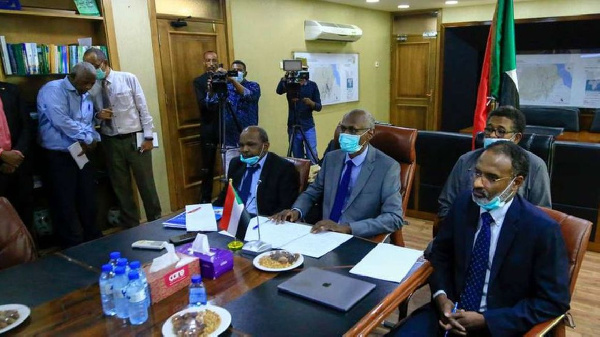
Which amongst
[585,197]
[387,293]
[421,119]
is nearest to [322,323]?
[387,293]

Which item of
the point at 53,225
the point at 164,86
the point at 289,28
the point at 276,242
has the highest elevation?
the point at 289,28

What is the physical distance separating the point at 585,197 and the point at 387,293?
247cm

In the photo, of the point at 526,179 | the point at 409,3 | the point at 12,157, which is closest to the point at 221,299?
the point at 526,179

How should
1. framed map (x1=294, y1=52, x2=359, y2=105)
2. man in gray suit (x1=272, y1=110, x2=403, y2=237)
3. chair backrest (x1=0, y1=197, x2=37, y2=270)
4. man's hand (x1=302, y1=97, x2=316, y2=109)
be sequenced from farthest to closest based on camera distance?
framed map (x1=294, y1=52, x2=359, y2=105) → man's hand (x1=302, y1=97, x2=316, y2=109) → man in gray suit (x1=272, y1=110, x2=403, y2=237) → chair backrest (x1=0, y1=197, x2=37, y2=270)

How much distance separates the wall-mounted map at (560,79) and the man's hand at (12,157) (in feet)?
22.1

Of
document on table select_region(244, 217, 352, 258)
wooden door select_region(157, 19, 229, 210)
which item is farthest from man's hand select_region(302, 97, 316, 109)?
document on table select_region(244, 217, 352, 258)

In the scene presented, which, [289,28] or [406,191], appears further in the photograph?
[289,28]

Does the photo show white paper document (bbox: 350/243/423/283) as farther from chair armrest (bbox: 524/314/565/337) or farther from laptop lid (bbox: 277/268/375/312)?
chair armrest (bbox: 524/314/565/337)

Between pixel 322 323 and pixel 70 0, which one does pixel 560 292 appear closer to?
pixel 322 323

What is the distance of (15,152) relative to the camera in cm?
283

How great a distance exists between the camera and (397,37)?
23.6 ft

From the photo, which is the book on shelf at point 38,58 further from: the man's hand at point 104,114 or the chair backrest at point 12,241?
the chair backrest at point 12,241

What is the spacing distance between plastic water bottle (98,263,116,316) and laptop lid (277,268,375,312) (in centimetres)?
50

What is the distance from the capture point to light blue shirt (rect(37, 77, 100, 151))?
297 centimetres
